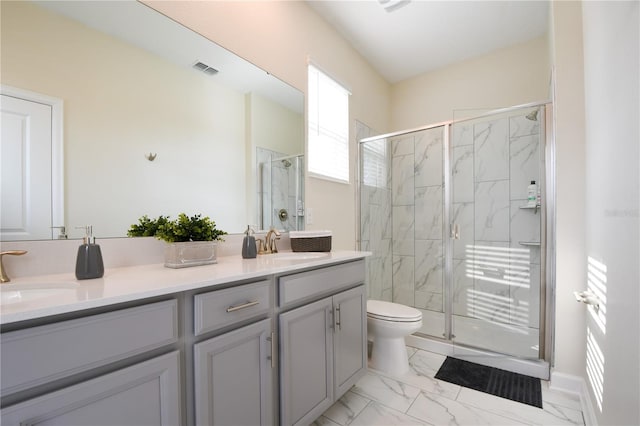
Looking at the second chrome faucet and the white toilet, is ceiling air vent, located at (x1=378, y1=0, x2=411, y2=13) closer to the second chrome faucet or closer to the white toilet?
the second chrome faucet

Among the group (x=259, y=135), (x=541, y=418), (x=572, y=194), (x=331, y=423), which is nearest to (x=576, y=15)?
(x=572, y=194)

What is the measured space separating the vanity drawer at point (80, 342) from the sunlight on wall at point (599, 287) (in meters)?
1.74

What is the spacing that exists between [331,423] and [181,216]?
1355 mm

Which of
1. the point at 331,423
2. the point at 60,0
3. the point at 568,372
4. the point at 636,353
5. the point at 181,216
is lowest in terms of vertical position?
the point at 331,423

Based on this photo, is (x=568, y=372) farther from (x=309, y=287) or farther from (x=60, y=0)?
(x=60, y=0)

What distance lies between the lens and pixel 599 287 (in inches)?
53.7

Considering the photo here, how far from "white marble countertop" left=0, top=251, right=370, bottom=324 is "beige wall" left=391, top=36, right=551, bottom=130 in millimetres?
2392

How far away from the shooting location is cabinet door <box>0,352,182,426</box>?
0.65 m

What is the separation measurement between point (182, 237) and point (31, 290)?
0.50 meters

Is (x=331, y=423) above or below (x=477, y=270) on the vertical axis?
below

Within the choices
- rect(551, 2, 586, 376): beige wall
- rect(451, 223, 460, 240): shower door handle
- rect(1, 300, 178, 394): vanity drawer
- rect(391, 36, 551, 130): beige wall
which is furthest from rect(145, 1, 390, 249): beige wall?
rect(551, 2, 586, 376): beige wall

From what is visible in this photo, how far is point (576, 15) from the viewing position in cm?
182

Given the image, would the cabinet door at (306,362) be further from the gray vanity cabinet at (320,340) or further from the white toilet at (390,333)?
the white toilet at (390,333)

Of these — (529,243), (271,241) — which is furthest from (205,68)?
(529,243)
